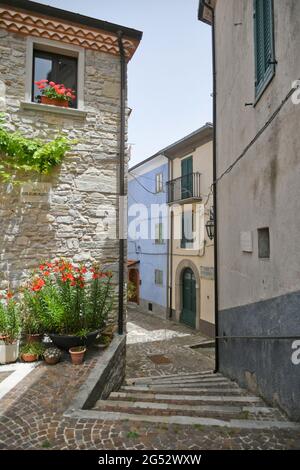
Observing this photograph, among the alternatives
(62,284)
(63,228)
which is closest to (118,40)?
(63,228)

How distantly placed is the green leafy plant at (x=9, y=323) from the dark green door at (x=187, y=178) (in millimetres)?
9724

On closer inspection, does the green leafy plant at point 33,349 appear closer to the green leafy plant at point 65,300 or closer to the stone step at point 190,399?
the green leafy plant at point 65,300

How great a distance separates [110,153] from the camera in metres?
6.16

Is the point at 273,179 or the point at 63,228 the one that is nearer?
the point at 273,179

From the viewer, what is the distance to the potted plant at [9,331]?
4.57 meters

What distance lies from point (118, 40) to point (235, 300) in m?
6.00

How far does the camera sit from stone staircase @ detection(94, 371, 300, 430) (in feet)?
10.0

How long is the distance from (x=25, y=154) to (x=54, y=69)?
81.6 inches

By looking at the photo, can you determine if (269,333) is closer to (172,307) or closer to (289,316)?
(289,316)

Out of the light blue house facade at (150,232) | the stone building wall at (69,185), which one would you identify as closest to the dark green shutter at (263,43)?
the stone building wall at (69,185)

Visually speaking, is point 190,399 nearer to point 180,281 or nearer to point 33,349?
point 33,349

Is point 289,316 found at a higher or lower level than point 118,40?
lower

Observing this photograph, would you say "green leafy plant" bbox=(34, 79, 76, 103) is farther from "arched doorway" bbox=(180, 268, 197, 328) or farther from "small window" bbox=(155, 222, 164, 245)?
"small window" bbox=(155, 222, 164, 245)

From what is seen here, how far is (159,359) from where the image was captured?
8.88 m
